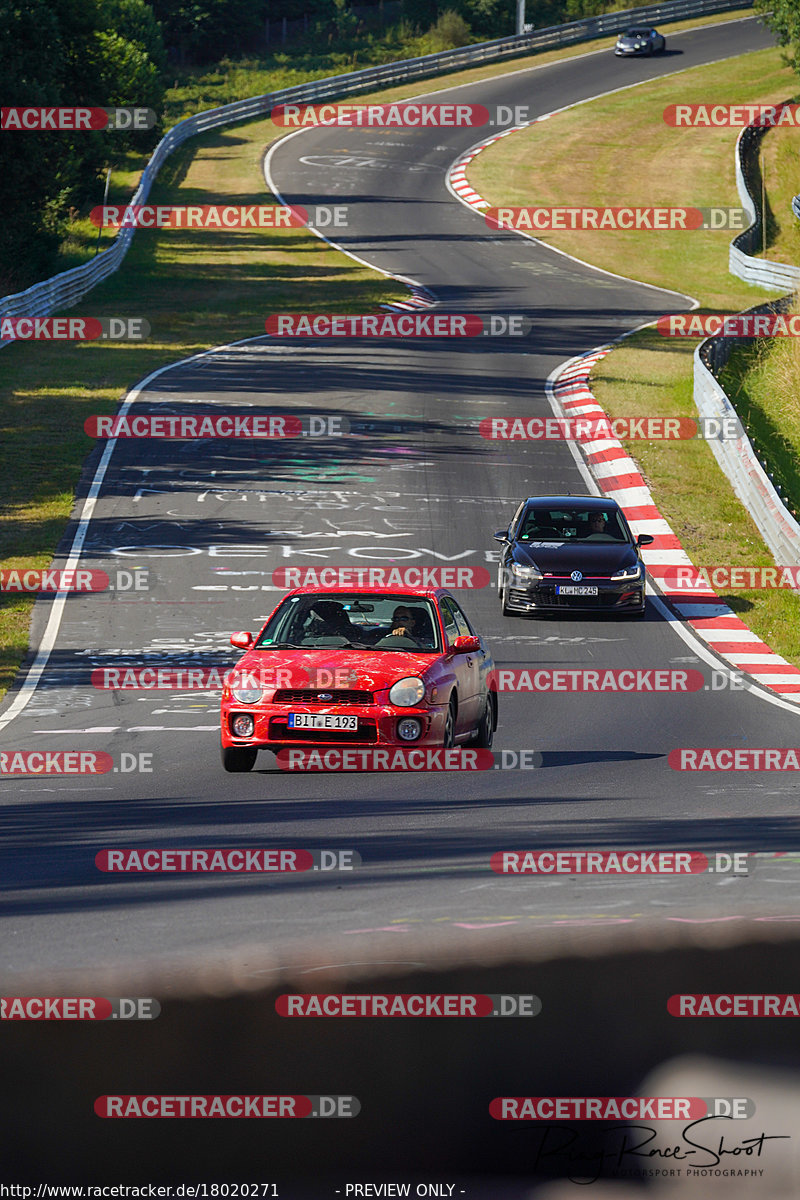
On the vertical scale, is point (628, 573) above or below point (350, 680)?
below

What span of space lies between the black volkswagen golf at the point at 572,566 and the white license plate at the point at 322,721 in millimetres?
9184

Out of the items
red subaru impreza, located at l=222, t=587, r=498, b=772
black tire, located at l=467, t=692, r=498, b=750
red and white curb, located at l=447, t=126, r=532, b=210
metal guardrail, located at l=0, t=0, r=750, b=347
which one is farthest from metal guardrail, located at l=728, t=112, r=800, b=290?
red subaru impreza, located at l=222, t=587, r=498, b=772

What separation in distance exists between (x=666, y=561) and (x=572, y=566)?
3774 mm

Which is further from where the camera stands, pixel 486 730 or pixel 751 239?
pixel 751 239

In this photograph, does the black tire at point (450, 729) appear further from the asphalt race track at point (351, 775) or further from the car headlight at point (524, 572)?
the car headlight at point (524, 572)

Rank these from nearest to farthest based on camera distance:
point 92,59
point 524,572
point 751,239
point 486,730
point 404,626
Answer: point 404,626 < point 486,730 < point 524,572 < point 751,239 < point 92,59

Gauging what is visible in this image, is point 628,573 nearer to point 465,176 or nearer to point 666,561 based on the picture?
point 666,561

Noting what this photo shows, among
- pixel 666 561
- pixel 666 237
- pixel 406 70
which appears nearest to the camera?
pixel 666 561

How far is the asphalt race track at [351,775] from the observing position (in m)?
6.94

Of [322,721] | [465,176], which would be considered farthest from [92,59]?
[322,721]

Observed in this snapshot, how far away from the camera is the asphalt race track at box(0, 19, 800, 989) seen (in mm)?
6938

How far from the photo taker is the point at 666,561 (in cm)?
2400

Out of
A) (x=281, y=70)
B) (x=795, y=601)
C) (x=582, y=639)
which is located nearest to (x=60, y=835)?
(x=582, y=639)

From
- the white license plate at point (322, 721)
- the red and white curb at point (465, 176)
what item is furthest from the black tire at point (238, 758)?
the red and white curb at point (465, 176)
